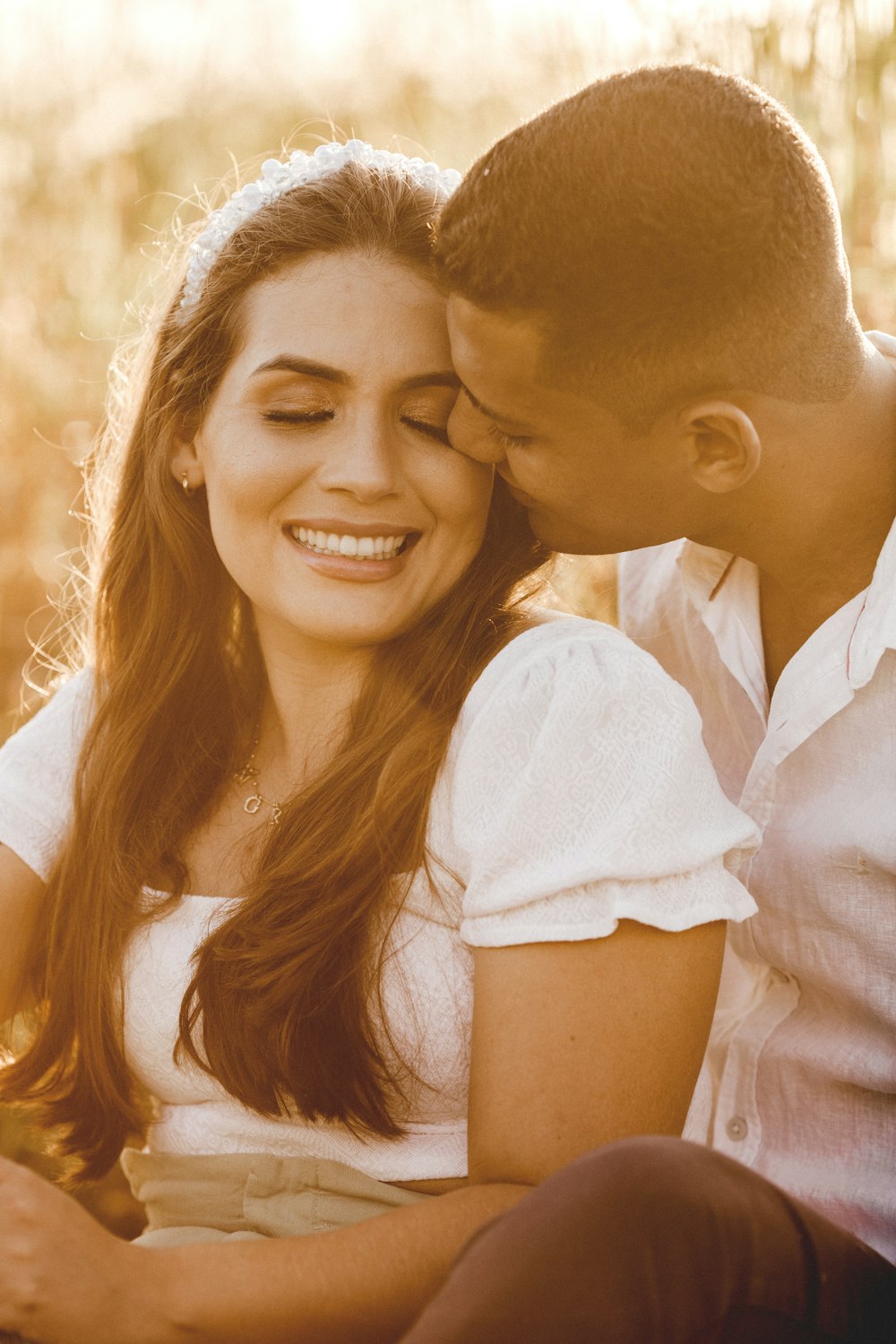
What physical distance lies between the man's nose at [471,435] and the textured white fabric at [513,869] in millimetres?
250

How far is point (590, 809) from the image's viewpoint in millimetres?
1519

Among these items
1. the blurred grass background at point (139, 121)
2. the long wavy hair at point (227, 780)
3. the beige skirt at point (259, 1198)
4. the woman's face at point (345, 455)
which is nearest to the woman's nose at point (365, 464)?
the woman's face at point (345, 455)

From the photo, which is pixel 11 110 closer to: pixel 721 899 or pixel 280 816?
pixel 280 816

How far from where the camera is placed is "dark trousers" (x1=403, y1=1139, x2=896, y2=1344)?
1.06m

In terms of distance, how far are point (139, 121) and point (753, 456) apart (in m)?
2.85

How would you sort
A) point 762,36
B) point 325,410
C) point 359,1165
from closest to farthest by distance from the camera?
point 359,1165 → point 325,410 → point 762,36

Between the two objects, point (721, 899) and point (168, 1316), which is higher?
point (721, 899)

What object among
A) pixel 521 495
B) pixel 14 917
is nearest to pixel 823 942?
pixel 521 495

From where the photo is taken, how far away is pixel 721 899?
4.87 ft

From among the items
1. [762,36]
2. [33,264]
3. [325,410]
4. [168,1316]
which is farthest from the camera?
[33,264]

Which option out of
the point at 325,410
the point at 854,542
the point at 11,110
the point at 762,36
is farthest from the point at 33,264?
the point at 854,542

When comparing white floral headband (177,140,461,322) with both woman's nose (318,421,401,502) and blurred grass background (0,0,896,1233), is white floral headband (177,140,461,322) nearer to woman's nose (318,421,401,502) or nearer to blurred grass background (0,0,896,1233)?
woman's nose (318,421,401,502)

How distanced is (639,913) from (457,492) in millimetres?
698

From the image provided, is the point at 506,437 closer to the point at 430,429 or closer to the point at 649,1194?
the point at 430,429
